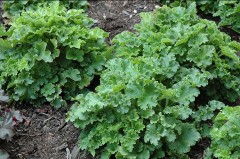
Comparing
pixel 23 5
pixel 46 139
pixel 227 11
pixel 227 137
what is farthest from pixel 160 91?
pixel 23 5

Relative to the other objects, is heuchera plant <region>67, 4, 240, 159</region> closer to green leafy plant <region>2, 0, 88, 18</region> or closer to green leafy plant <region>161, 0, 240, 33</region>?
green leafy plant <region>161, 0, 240, 33</region>

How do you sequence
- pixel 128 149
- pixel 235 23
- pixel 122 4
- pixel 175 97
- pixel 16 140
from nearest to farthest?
pixel 128 149, pixel 175 97, pixel 16 140, pixel 235 23, pixel 122 4

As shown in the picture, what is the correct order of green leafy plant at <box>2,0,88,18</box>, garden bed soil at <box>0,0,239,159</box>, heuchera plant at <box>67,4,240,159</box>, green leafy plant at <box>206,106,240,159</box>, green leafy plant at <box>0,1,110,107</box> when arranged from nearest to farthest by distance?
green leafy plant at <box>206,106,240,159</box> → heuchera plant at <box>67,4,240,159</box> → garden bed soil at <box>0,0,239,159</box> → green leafy plant at <box>0,1,110,107</box> → green leafy plant at <box>2,0,88,18</box>

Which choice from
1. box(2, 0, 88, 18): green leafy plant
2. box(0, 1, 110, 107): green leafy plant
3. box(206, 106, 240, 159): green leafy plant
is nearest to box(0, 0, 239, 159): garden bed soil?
box(0, 1, 110, 107): green leafy plant

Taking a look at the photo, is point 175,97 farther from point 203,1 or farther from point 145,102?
point 203,1

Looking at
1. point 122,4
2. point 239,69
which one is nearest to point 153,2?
point 122,4

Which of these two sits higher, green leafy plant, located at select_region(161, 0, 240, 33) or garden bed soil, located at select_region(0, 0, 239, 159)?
green leafy plant, located at select_region(161, 0, 240, 33)

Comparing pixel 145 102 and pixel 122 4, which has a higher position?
pixel 145 102
